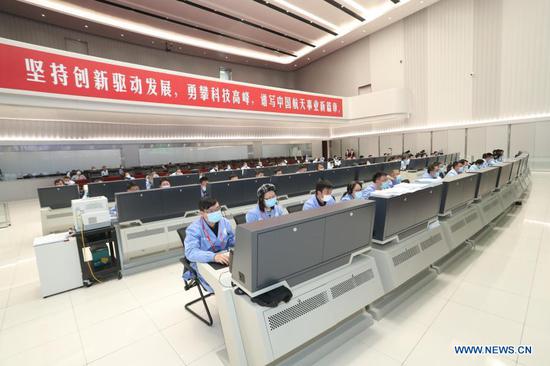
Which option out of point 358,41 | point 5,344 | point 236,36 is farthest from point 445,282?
point 358,41

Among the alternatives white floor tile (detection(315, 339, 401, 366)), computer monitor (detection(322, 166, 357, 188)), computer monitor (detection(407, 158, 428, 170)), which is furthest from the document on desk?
computer monitor (detection(407, 158, 428, 170))

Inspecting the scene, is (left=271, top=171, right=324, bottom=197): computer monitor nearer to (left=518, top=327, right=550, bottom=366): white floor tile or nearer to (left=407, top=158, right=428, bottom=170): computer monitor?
(left=518, top=327, right=550, bottom=366): white floor tile

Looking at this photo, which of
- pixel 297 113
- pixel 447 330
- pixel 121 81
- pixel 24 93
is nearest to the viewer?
pixel 447 330

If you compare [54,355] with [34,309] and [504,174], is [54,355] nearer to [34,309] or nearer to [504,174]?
[34,309]

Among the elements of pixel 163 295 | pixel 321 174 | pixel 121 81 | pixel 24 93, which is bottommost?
pixel 163 295

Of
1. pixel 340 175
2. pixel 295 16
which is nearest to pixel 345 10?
pixel 295 16

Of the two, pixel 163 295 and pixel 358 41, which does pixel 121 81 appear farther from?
pixel 358 41

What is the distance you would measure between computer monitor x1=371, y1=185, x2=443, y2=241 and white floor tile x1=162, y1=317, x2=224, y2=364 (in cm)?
166

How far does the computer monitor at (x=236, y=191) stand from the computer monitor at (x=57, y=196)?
12.0ft

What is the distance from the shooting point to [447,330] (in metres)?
2.08

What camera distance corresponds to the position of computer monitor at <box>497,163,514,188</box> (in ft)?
14.8

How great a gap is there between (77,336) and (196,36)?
1622 centimetres

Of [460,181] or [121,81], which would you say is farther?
[121,81]

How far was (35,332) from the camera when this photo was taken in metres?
2.40
